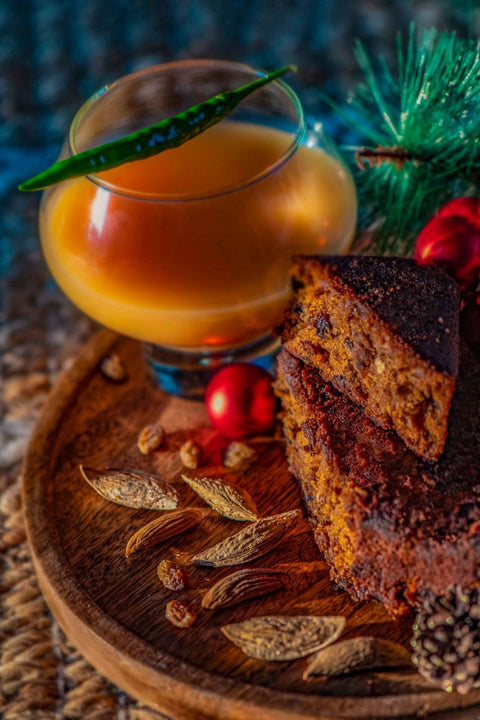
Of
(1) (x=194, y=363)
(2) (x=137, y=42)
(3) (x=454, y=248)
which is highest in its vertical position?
(3) (x=454, y=248)

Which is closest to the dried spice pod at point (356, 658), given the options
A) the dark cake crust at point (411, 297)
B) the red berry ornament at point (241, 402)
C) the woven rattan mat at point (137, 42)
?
the dark cake crust at point (411, 297)

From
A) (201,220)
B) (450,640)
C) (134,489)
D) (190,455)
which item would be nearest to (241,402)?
(190,455)

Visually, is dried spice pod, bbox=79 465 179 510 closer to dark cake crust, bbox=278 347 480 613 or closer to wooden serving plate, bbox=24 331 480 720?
wooden serving plate, bbox=24 331 480 720

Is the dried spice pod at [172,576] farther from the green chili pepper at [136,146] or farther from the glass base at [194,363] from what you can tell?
the green chili pepper at [136,146]

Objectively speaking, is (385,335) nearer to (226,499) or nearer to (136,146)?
(226,499)

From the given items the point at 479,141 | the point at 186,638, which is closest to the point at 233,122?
the point at 479,141

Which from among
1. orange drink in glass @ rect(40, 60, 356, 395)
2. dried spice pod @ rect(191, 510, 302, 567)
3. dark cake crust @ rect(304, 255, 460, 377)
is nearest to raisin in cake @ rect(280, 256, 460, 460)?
dark cake crust @ rect(304, 255, 460, 377)
